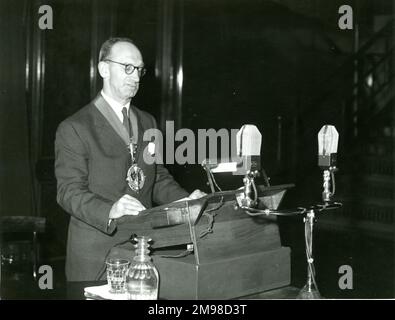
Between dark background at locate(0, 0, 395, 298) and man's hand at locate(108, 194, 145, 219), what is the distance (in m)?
3.40

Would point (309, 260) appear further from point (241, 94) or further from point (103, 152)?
point (241, 94)

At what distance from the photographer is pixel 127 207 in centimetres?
176

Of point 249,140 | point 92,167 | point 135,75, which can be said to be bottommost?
point 92,167

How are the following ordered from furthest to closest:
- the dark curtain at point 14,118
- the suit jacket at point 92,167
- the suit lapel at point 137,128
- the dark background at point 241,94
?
the dark background at point 241,94 → the dark curtain at point 14,118 → the suit lapel at point 137,128 → the suit jacket at point 92,167

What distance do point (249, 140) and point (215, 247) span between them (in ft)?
1.19

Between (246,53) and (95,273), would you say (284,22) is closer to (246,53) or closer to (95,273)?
(246,53)

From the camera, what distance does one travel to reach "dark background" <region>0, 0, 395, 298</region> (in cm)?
566

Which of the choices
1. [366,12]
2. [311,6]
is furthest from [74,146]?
[366,12]

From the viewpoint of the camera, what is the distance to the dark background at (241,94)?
18.6 feet

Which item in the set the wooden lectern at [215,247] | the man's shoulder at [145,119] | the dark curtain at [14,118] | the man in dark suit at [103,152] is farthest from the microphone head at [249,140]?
the dark curtain at [14,118]

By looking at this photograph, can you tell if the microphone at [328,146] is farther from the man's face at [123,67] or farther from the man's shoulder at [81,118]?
the man's shoulder at [81,118]

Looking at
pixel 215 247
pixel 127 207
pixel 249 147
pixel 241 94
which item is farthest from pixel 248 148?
pixel 241 94

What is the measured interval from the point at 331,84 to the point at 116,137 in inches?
229

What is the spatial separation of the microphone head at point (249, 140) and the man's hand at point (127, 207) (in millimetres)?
405
